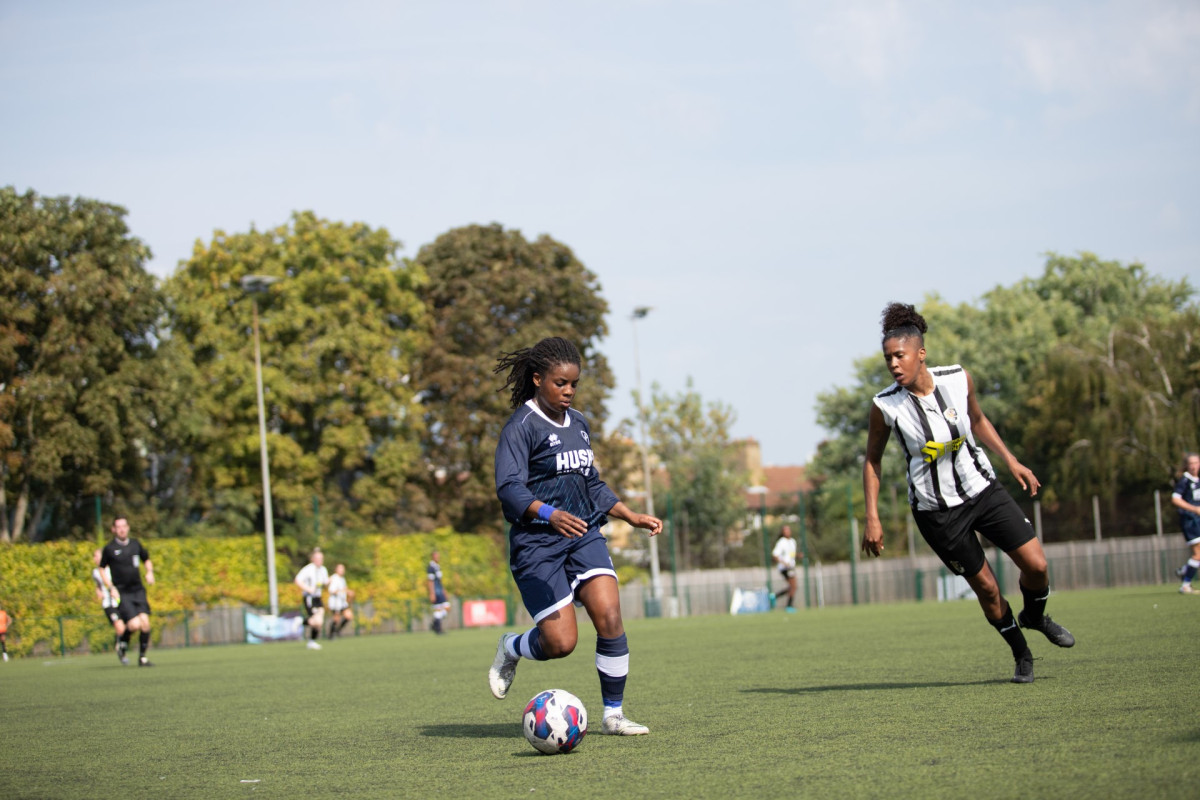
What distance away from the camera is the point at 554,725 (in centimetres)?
590

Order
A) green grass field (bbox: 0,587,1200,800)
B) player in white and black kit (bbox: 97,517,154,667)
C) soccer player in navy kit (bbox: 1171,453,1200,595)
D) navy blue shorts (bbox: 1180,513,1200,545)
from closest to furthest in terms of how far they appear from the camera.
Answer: green grass field (bbox: 0,587,1200,800)
player in white and black kit (bbox: 97,517,154,667)
soccer player in navy kit (bbox: 1171,453,1200,595)
navy blue shorts (bbox: 1180,513,1200,545)

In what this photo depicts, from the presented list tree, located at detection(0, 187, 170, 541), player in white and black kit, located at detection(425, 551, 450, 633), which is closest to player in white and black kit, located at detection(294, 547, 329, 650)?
player in white and black kit, located at detection(425, 551, 450, 633)

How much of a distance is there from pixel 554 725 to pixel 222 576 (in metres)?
28.8

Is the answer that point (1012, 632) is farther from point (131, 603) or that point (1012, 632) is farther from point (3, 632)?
point (3, 632)

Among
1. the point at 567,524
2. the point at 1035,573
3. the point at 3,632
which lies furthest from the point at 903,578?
the point at 567,524

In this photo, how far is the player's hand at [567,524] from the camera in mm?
6070

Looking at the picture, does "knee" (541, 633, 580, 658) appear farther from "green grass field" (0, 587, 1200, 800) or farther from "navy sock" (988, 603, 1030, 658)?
"navy sock" (988, 603, 1030, 658)

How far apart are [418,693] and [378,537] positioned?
25928 millimetres

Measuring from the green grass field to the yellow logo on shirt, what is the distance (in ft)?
4.65

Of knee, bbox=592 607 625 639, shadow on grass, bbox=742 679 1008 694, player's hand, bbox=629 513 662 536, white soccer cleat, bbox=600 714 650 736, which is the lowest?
shadow on grass, bbox=742 679 1008 694

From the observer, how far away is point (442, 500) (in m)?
42.3

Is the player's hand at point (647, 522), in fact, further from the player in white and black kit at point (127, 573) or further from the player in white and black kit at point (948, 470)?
the player in white and black kit at point (127, 573)

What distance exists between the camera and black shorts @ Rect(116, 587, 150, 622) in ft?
54.3

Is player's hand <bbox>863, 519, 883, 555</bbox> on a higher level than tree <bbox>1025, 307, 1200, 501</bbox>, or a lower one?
lower
